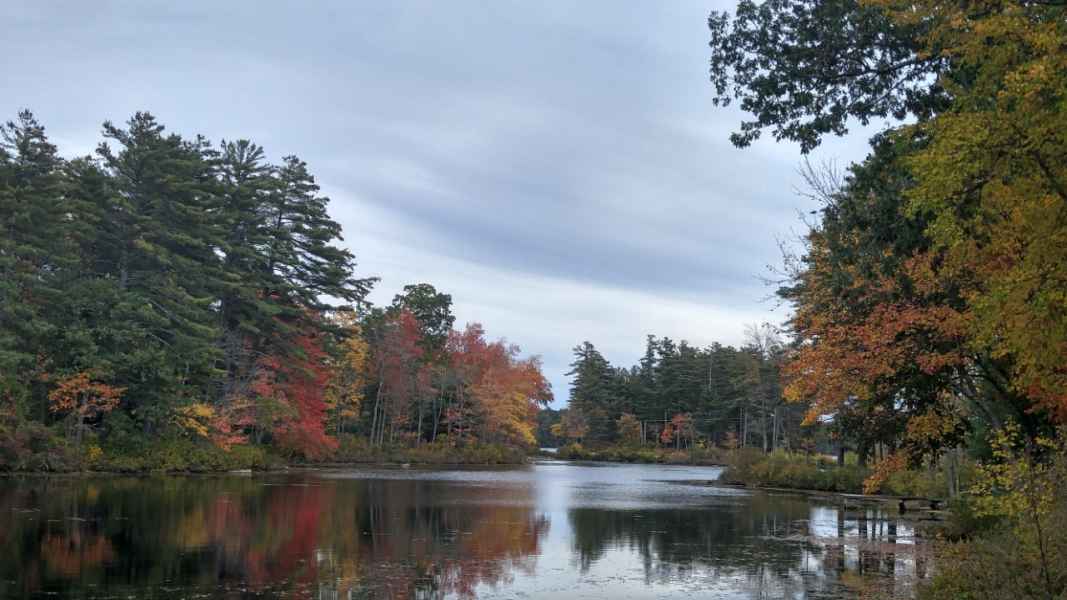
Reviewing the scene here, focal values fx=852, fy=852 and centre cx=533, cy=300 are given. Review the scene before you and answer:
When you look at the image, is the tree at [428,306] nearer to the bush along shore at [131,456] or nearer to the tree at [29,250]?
the bush along shore at [131,456]

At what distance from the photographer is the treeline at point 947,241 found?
8766 millimetres

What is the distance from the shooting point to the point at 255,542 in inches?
657

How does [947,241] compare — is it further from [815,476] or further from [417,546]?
[815,476]

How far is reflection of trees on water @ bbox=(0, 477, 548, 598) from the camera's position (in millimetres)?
12211

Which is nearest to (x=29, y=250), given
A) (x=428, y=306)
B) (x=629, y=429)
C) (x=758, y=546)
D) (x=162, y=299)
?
(x=162, y=299)

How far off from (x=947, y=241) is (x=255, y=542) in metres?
13.4

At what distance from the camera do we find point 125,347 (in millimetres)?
37156

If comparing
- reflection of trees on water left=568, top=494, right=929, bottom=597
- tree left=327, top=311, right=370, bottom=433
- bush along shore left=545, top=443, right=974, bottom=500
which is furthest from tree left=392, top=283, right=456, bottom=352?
reflection of trees on water left=568, top=494, right=929, bottom=597

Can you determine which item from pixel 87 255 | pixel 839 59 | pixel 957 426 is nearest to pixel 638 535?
pixel 957 426

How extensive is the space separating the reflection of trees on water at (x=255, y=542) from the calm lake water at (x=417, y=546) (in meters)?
0.05

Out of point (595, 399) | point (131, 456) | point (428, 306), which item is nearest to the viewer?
point (131, 456)

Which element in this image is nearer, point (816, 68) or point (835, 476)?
point (816, 68)

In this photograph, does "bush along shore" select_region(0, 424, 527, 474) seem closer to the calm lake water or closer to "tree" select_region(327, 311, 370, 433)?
the calm lake water

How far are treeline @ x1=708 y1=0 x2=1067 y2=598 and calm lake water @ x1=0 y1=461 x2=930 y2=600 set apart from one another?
10.7ft
